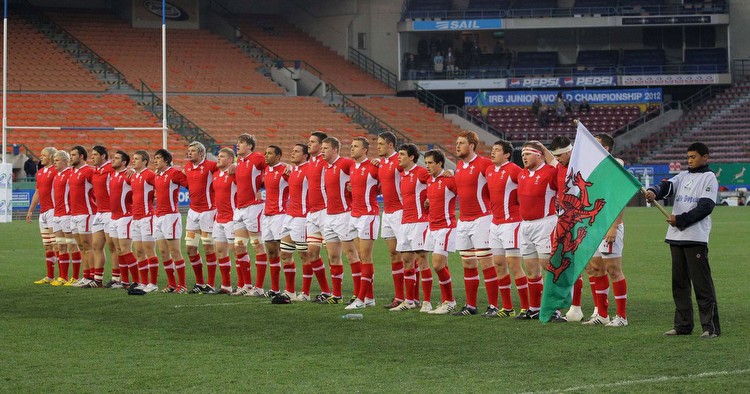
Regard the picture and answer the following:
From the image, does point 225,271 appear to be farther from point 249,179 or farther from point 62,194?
point 62,194

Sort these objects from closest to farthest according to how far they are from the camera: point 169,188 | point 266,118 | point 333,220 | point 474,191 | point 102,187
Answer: point 474,191, point 333,220, point 169,188, point 102,187, point 266,118

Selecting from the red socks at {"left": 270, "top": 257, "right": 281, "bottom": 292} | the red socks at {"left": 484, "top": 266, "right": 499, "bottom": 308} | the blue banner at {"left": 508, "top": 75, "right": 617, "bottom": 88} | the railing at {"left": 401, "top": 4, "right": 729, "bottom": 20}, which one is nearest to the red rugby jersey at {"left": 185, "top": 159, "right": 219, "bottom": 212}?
the red socks at {"left": 270, "top": 257, "right": 281, "bottom": 292}

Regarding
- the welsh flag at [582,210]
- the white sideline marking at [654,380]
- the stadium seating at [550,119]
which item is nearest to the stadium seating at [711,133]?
the stadium seating at [550,119]

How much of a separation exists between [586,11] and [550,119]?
559cm

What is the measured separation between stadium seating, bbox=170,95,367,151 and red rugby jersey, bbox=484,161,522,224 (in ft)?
95.6

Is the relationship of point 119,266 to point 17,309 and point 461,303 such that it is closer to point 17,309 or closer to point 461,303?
point 17,309

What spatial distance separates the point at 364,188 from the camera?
1440cm

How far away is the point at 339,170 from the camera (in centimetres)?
1471

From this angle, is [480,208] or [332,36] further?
[332,36]

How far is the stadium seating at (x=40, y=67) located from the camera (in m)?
43.1

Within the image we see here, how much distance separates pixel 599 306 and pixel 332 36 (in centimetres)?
4409

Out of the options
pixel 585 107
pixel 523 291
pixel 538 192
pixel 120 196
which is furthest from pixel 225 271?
pixel 585 107

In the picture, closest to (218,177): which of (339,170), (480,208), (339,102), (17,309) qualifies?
(339,170)

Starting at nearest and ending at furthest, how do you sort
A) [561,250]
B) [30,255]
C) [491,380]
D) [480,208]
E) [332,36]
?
1. [491,380]
2. [561,250]
3. [480,208]
4. [30,255]
5. [332,36]
